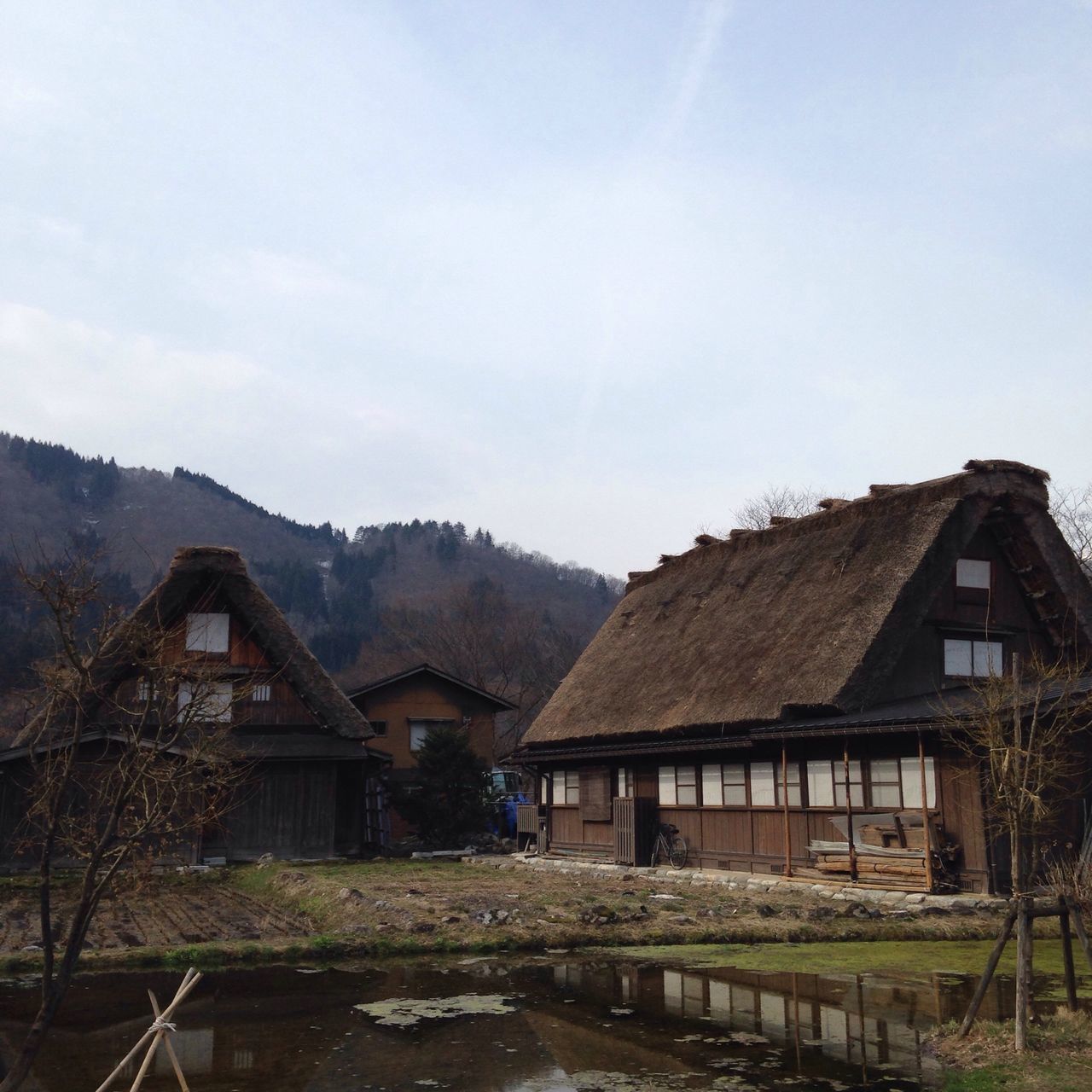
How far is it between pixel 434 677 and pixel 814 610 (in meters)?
18.3

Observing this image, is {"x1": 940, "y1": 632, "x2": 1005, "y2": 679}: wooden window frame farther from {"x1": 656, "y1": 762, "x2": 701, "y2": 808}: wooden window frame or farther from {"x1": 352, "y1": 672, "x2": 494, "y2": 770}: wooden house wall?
{"x1": 352, "y1": 672, "x2": 494, "y2": 770}: wooden house wall

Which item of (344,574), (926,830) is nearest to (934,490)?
(926,830)

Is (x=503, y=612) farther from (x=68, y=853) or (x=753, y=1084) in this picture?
(x=753, y=1084)

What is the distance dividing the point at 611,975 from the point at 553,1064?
3939 millimetres

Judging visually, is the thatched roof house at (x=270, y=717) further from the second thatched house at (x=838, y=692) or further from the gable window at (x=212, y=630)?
the second thatched house at (x=838, y=692)

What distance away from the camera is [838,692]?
2053cm

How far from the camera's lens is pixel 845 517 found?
2661 centimetres

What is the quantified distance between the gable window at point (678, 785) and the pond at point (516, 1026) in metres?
11.9

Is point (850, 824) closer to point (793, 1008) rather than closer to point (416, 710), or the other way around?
point (793, 1008)

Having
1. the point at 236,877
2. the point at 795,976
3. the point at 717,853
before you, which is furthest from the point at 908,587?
the point at 236,877

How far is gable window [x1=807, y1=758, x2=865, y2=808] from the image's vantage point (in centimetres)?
2022

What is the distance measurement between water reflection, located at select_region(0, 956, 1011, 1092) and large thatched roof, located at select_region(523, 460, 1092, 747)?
33.9ft

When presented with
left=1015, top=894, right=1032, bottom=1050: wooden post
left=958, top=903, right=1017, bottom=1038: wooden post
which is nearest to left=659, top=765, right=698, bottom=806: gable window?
left=958, top=903, right=1017, bottom=1038: wooden post

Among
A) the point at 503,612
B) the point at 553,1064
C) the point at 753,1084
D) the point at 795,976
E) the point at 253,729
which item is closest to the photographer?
the point at 753,1084
